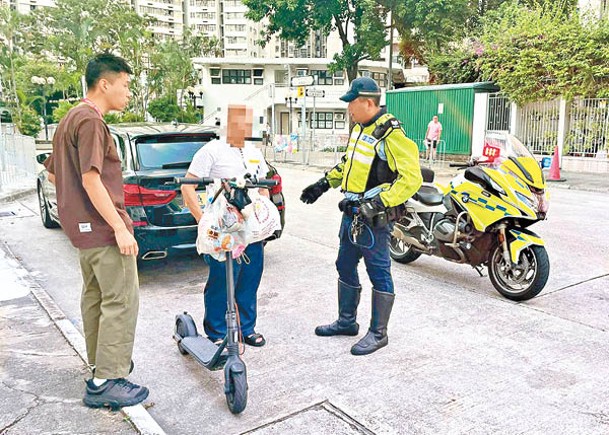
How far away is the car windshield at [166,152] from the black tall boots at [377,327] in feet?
9.00

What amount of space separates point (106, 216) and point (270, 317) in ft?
7.20

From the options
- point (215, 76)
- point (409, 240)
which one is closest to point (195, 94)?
point (215, 76)

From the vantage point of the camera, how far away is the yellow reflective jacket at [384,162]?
12.3 feet

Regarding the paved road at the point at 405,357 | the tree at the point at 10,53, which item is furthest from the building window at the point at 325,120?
the paved road at the point at 405,357

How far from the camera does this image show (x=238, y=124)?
11.8 ft

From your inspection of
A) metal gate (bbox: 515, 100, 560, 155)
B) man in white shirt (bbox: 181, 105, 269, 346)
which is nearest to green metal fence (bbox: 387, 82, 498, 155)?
metal gate (bbox: 515, 100, 560, 155)

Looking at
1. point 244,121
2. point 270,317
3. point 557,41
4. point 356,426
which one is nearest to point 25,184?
point 270,317

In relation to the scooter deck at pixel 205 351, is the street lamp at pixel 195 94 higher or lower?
higher

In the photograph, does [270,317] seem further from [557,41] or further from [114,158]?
[557,41]

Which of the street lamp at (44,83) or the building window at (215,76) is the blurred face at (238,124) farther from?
the building window at (215,76)

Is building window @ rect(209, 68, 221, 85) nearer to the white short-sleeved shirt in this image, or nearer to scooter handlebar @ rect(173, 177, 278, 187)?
the white short-sleeved shirt

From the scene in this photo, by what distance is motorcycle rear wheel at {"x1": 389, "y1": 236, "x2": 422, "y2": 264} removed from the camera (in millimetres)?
6362

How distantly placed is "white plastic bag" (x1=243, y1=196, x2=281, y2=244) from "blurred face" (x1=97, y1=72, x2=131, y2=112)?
3.02 feet

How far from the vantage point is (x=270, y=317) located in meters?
4.84
